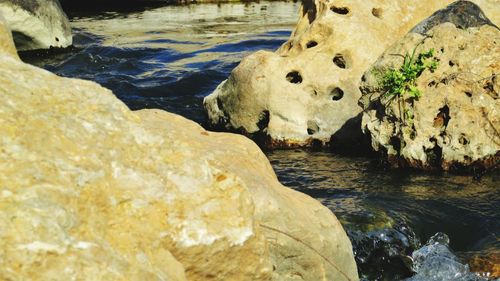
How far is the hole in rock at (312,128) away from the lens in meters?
8.99

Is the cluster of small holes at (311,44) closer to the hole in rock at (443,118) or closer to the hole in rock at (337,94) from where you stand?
the hole in rock at (337,94)

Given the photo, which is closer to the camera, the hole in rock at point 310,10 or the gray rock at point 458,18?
the gray rock at point 458,18

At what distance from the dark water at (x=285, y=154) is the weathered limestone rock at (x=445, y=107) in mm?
251

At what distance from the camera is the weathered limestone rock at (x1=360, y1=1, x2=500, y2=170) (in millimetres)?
7512

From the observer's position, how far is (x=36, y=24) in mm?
15195

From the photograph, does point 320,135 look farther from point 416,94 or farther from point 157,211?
point 157,211

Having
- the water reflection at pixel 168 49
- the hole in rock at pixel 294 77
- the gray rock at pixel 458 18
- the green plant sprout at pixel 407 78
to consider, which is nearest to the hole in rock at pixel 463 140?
the green plant sprout at pixel 407 78

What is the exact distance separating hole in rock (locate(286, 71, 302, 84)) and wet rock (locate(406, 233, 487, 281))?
3.58m

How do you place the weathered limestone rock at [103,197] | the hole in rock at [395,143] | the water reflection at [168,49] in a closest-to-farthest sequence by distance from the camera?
the weathered limestone rock at [103,197] → the hole in rock at [395,143] → the water reflection at [168,49]

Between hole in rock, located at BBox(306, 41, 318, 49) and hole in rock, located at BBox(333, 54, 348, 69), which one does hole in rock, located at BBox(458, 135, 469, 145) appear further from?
hole in rock, located at BBox(306, 41, 318, 49)

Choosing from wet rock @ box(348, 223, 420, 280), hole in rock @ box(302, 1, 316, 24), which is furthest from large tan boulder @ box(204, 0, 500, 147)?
wet rock @ box(348, 223, 420, 280)

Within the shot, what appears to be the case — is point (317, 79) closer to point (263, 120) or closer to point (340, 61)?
point (340, 61)

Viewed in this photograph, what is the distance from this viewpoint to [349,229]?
6047mm

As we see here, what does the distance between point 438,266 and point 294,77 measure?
4.05m
